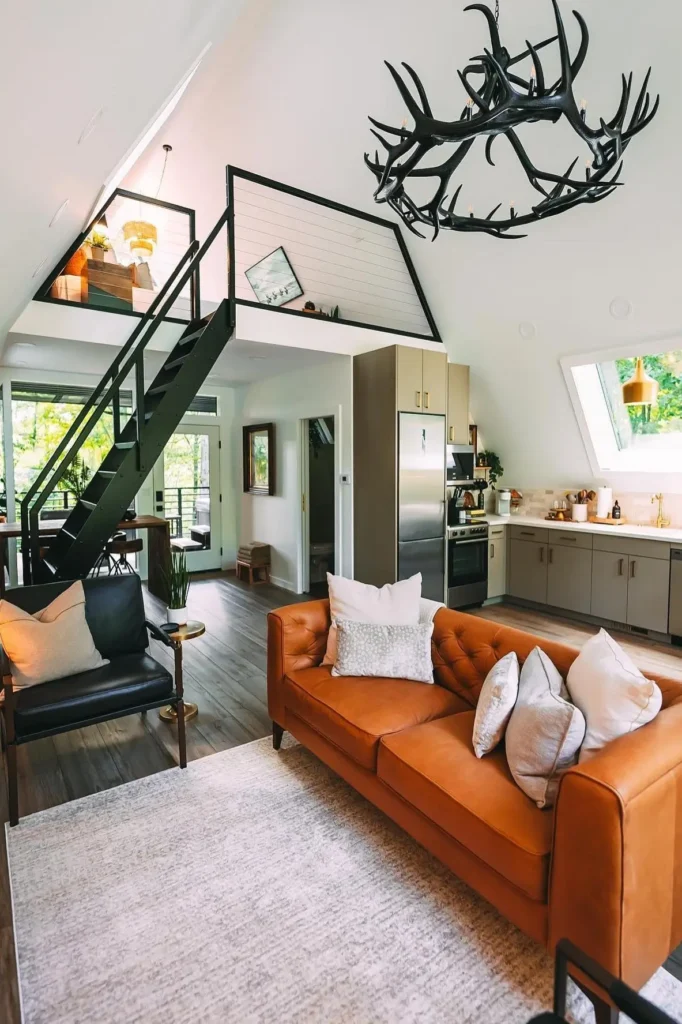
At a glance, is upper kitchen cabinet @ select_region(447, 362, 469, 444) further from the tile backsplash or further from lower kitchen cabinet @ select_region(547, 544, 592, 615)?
lower kitchen cabinet @ select_region(547, 544, 592, 615)

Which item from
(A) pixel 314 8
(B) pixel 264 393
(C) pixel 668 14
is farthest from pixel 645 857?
(B) pixel 264 393

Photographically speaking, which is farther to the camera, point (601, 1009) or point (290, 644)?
point (290, 644)

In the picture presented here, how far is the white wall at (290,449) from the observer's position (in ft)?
18.3

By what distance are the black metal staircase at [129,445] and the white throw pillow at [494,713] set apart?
8.73 feet

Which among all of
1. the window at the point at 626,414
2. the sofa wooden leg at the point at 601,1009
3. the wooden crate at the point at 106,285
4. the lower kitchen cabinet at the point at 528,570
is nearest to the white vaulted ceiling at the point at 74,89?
the wooden crate at the point at 106,285

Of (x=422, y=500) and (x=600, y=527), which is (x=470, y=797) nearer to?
(x=422, y=500)

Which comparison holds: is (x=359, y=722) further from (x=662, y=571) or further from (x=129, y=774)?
(x=662, y=571)

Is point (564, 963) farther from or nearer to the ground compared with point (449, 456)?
nearer to the ground

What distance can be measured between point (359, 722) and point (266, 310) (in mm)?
3667

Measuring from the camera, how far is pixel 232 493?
7590mm

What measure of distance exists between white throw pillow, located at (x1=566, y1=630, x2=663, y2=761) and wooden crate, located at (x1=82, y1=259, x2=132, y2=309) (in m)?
4.47

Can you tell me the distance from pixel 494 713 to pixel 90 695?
1828 mm

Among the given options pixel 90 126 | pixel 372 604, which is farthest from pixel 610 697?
pixel 90 126

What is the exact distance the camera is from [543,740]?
5.65 ft
